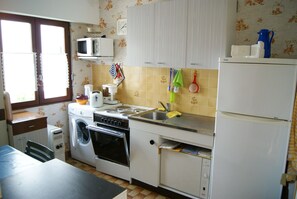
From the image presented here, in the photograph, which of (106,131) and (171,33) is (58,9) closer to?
(171,33)

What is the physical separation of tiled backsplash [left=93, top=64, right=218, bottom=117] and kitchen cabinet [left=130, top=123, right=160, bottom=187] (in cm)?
62

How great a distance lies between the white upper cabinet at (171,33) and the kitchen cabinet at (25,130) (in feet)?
5.29

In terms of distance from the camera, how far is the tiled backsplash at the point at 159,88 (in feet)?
8.91

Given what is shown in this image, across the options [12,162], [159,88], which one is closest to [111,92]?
[159,88]

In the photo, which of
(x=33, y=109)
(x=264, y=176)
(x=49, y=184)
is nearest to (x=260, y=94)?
(x=264, y=176)

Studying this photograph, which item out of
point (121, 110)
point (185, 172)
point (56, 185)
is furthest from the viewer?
point (121, 110)

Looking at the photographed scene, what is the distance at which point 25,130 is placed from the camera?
2646 mm

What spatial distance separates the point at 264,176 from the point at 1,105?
2.64 metres

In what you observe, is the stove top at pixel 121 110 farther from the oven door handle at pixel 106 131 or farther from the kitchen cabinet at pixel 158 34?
the kitchen cabinet at pixel 158 34

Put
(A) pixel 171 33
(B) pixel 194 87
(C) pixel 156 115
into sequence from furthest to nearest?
(C) pixel 156 115 → (B) pixel 194 87 → (A) pixel 171 33

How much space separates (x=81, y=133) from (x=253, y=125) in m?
2.40

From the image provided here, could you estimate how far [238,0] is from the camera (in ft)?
7.97

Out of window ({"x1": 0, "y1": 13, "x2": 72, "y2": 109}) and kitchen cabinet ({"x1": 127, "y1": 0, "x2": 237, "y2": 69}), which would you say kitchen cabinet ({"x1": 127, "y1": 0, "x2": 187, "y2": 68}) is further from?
window ({"x1": 0, "y1": 13, "x2": 72, "y2": 109})

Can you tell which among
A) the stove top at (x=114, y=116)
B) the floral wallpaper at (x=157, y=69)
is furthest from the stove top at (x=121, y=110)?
the floral wallpaper at (x=157, y=69)
